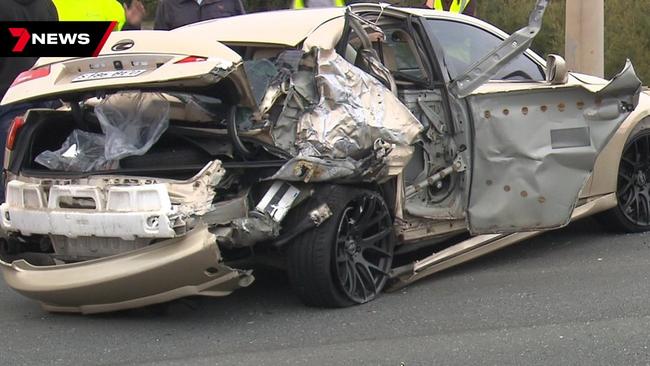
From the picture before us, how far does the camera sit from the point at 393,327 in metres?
4.94

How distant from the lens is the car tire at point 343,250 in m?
4.99

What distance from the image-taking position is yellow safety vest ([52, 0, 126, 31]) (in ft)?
27.0

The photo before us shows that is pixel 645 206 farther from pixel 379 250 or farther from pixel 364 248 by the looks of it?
pixel 364 248

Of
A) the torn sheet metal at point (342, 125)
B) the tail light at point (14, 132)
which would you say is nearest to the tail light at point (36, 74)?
the tail light at point (14, 132)

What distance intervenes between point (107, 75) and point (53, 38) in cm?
161

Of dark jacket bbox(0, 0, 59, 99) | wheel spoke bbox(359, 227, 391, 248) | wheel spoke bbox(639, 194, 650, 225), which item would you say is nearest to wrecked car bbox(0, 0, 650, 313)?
wheel spoke bbox(359, 227, 391, 248)

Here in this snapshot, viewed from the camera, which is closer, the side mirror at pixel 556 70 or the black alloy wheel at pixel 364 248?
the black alloy wheel at pixel 364 248

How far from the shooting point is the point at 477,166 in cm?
584

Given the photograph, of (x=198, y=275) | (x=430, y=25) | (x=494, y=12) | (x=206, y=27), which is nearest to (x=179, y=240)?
(x=198, y=275)

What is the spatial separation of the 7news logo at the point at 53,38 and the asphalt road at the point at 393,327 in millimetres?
1573

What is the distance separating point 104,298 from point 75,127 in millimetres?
1206

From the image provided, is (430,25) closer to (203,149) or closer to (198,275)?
(203,149)

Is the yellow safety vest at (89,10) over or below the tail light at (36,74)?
below

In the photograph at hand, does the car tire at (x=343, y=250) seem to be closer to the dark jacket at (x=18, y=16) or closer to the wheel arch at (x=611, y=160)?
the wheel arch at (x=611, y=160)
